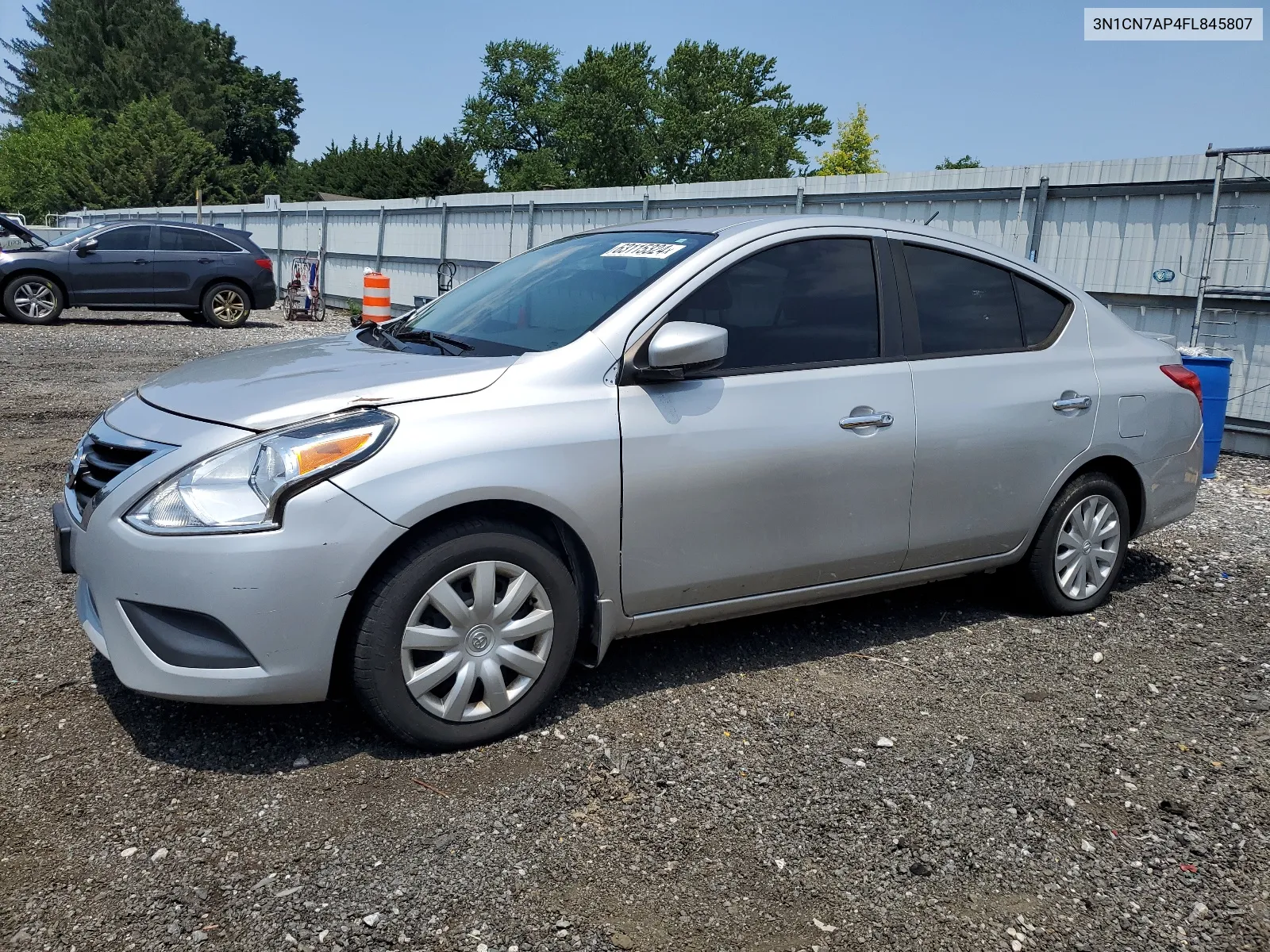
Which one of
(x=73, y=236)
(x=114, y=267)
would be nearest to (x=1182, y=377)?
(x=114, y=267)

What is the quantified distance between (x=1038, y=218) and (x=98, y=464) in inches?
360

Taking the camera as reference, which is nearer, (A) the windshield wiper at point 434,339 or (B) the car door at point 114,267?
(A) the windshield wiper at point 434,339

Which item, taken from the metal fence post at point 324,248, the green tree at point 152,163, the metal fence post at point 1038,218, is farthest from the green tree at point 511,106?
the metal fence post at point 1038,218

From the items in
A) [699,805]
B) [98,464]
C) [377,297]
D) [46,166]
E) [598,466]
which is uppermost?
[46,166]

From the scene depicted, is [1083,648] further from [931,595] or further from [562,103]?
[562,103]

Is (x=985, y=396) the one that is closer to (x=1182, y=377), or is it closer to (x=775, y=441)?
(x=775, y=441)

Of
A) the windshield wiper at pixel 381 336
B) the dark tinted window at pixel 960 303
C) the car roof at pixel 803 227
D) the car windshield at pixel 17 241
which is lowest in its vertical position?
the windshield wiper at pixel 381 336

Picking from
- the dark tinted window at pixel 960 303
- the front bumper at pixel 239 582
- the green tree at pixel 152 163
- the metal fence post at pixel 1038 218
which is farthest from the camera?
the green tree at pixel 152 163

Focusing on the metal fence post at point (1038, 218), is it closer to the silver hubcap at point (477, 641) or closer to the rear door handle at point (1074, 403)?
the rear door handle at point (1074, 403)

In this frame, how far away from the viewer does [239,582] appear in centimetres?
297

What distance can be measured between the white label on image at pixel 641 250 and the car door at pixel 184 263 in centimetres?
1520

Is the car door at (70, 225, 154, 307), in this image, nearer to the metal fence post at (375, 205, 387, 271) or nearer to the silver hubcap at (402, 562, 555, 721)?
the metal fence post at (375, 205, 387, 271)

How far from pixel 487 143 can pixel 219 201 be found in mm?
29762

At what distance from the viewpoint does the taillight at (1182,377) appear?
5.04 meters
